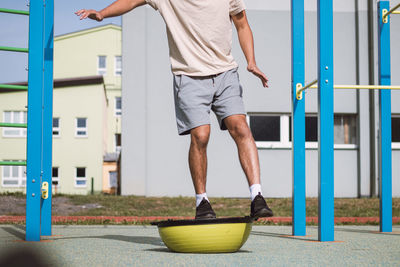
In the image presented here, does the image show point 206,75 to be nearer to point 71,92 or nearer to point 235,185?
point 235,185

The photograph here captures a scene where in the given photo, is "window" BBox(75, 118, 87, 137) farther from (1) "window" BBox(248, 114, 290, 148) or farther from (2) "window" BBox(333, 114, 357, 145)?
(2) "window" BBox(333, 114, 357, 145)

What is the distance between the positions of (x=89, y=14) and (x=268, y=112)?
10.4 m

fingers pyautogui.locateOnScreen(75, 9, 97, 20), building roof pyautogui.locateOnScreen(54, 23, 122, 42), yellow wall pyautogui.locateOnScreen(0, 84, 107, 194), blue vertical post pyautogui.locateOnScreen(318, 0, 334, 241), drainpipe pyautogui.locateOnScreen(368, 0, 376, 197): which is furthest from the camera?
building roof pyautogui.locateOnScreen(54, 23, 122, 42)

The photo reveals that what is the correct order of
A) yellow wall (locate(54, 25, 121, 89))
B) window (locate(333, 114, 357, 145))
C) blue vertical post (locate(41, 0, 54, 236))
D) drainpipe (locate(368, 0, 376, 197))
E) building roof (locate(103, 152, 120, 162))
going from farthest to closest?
yellow wall (locate(54, 25, 121, 89)) < building roof (locate(103, 152, 120, 162)) < window (locate(333, 114, 357, 145)) < drainpipe (locate(368, 0, 376, 197)) < blue vertical post (locate(41, 0, 54, 236))

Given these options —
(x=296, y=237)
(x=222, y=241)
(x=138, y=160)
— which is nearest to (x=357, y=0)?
(x=138, y=160)

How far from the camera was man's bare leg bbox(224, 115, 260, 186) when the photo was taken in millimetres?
3377

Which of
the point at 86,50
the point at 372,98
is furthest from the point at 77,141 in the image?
the point at 372,98

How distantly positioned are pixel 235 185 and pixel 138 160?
2387 mm

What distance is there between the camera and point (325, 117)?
3824 mm

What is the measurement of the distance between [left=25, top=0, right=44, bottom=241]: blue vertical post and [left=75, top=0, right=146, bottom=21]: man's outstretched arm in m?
0.58

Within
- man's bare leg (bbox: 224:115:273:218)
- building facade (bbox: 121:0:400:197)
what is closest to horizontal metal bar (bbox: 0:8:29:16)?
man's bare leg (bbox: 224:115:273:218)

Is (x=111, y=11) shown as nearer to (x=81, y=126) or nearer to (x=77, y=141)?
(x=77, y=141)

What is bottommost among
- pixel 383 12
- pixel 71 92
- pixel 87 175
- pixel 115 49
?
pixel 87 175

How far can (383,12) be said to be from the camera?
4.96 meters
